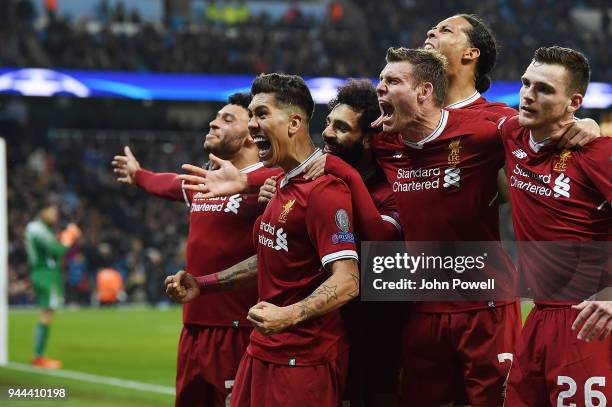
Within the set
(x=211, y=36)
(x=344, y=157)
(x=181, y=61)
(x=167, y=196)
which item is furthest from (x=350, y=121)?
(x=211, y=36)

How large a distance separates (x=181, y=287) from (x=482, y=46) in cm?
222

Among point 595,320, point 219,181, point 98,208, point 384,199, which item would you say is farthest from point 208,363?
point 98,208

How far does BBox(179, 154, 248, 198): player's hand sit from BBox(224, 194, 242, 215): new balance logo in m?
0.56

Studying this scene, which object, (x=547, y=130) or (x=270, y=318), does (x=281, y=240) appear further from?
(x=547, y=130)

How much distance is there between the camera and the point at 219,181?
5941 millimetres

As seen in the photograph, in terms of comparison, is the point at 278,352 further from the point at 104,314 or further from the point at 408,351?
the point at 104,314

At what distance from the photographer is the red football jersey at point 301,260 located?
4.98 m

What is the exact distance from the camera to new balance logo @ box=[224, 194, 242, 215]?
661cm

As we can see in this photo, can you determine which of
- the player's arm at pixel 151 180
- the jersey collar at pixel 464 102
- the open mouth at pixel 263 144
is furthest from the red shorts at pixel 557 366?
the player's arm at pixel 151 180

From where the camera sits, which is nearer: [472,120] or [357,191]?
[357,191]

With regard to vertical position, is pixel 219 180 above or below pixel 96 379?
above

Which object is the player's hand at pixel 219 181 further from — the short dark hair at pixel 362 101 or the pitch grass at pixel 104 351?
the pitch grass at pixel 104 351

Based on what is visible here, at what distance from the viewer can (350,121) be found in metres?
5.77

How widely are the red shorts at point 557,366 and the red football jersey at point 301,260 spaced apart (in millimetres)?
867
